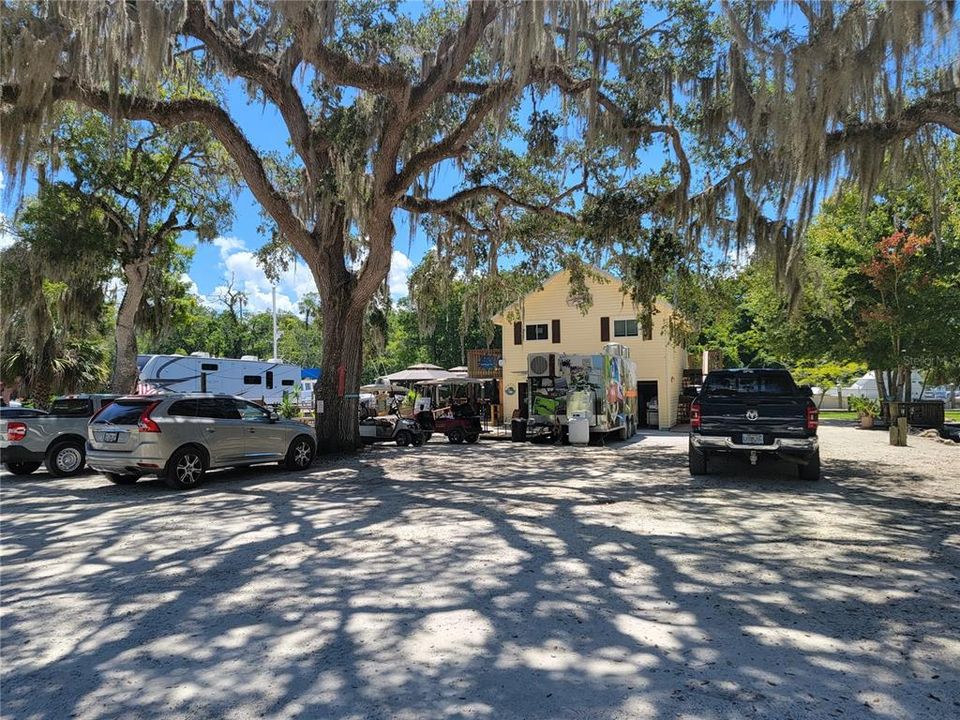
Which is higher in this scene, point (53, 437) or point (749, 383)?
point (749, 383)

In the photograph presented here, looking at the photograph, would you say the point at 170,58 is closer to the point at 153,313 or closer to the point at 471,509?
the point at 471,509

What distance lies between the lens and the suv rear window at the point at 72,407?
38.7 ft

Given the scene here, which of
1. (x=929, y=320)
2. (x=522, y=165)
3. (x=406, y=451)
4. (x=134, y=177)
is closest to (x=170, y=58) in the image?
(x=134, y=177)

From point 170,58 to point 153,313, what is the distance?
10.4 m

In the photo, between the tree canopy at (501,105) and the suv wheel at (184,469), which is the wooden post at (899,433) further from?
the suv wheel at (184,469)

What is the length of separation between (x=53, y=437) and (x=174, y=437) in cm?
355

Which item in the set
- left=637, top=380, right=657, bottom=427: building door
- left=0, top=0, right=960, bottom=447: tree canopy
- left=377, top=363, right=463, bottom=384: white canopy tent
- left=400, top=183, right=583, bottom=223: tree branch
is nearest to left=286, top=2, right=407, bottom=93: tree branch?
left=0, top=0, right=960, bottom=447: tree canopy

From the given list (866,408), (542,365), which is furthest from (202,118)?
(866,408)

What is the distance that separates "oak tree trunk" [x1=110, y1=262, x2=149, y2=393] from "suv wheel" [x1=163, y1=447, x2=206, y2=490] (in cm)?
704

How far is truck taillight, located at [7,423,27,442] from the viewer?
442 inches

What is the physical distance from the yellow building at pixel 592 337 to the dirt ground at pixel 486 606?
57.7 ft

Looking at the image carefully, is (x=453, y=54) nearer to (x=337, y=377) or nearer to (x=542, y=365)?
(x=337, y=377)

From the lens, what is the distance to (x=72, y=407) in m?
11.9

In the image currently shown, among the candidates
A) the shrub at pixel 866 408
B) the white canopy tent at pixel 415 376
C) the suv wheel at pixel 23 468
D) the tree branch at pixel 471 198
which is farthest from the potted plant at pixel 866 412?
the suv wheel at pixel 23 468
